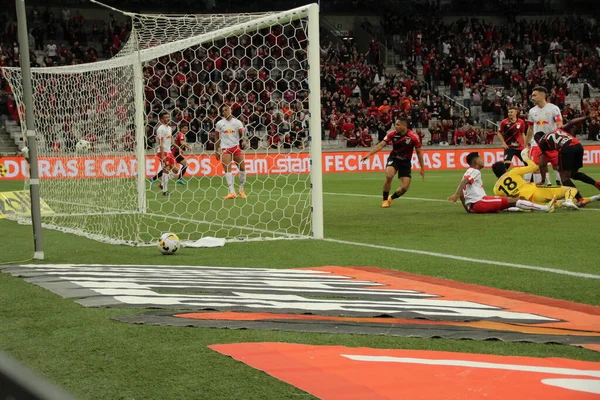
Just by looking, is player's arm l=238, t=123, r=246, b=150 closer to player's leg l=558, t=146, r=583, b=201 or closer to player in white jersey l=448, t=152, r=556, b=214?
player in white jersey l=448, t=152, r=556, b=214

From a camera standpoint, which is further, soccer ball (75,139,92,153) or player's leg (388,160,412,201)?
player's leg (388,160,412,201)

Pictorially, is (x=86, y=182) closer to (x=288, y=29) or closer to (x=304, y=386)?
(x=288, y=29)

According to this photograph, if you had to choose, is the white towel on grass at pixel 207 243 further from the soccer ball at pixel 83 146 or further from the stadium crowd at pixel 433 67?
the stadium crowd at pixel 433 67

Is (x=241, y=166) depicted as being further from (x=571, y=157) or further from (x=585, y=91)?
(x=585, y=91)

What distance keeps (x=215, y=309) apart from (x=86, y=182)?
11.5m

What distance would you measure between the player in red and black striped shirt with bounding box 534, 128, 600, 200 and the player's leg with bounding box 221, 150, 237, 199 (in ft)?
20.8

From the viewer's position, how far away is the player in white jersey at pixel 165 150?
1931 cm

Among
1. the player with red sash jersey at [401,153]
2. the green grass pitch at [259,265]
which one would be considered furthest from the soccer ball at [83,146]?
the player with red sash jersey at [401,153]

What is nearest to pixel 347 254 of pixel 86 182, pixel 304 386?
pixel 304 386

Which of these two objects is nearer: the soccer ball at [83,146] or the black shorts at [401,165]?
the soccer ball at [83,146]

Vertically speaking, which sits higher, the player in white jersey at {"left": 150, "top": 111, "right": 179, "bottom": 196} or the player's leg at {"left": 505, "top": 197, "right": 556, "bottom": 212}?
the player in white jersey at {"left": 150, "top": 111, "right": 179, "bottom": 196}

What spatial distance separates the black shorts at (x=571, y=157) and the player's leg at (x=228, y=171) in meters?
6.63

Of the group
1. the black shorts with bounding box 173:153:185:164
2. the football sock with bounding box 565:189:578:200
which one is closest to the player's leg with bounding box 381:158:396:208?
the football sock with bounding box 565:189:578:200

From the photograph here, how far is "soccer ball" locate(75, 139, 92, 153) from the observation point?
15922 mm
